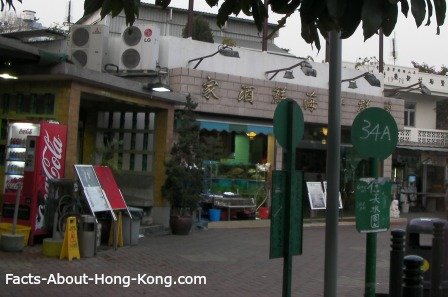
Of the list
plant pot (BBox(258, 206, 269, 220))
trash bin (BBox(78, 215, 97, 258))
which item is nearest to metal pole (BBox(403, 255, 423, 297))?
trash bin (BBox(78, 215, 97, 258))

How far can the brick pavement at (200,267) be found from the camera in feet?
28.3

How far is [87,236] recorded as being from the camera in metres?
10.8

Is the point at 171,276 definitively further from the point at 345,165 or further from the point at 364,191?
the point at 345,165

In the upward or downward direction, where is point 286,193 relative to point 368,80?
downward

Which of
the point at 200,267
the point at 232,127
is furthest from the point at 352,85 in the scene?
the point at 200,267

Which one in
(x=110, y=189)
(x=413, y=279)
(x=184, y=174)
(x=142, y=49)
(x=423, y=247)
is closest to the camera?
(x=413, y=279)

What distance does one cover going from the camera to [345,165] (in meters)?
21.2

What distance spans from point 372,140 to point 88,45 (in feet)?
36.4

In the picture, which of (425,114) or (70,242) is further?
(425,114)

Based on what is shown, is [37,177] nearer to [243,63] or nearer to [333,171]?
[333,171]

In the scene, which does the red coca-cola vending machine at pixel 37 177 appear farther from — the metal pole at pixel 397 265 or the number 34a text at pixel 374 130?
the number 34a text at pixel 374 130

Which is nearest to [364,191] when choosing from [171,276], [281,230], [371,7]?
[281,230]

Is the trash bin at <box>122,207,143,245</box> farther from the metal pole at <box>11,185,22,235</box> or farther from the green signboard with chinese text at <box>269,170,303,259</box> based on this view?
the green signboard with chinese text at <box>269,170,303,259</box>

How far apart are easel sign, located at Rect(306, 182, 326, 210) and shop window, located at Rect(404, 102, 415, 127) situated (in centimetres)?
1293
